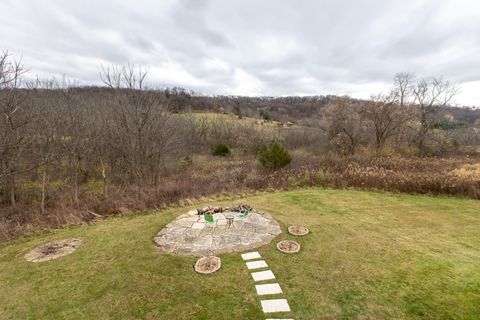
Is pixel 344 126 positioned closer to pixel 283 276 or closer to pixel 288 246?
pixel 288 246

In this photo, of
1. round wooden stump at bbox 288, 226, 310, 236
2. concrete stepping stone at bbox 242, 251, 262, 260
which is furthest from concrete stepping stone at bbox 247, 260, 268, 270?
round wooden stump at bbox 288, 226, 310, 236

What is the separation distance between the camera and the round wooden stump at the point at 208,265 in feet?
12.3

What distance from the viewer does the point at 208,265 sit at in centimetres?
387

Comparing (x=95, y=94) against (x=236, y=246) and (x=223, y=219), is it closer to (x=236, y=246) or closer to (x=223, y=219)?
(x=223, y=219)

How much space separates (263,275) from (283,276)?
0.30m

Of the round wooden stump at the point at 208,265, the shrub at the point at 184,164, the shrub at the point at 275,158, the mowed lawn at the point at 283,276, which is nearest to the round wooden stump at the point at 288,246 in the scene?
the mowed lawn at the point at 283,276

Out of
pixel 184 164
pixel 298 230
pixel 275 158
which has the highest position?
pixel 275 158

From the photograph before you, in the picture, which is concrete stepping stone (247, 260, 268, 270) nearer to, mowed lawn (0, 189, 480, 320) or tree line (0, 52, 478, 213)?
mowed lawn (0, 189, 480, 320)

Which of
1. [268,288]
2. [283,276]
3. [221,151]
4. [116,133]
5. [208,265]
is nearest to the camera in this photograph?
[268,288]

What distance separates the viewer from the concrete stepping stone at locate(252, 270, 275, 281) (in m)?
3.54

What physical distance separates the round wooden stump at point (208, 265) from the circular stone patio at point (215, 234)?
0.75 ft

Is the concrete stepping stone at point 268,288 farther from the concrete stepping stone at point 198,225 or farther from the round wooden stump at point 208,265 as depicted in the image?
the concrete stepping stone at point 198,225

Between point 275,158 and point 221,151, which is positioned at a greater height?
point 275,158

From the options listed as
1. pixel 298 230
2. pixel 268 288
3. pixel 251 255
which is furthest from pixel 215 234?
pixel 268 288
